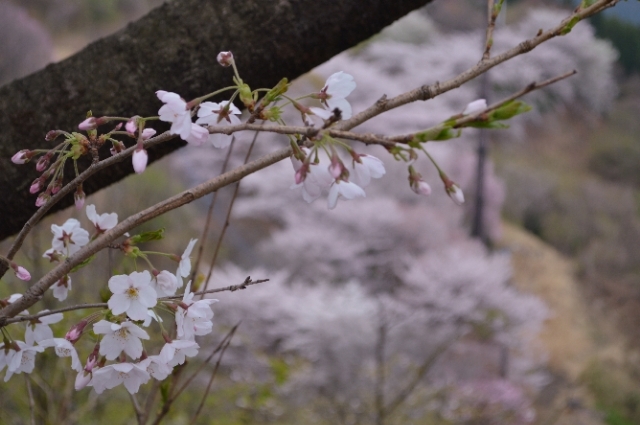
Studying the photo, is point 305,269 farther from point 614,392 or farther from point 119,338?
point 119,338

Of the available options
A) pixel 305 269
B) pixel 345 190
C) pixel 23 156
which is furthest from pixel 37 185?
pixel 305 269

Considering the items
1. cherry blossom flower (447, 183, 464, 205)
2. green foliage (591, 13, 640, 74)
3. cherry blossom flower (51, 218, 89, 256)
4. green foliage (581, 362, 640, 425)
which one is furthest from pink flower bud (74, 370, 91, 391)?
green foliage (591, 13, 640, 74)

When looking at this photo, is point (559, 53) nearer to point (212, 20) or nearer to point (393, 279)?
point (393, 279)

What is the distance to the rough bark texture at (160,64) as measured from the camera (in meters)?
0.50

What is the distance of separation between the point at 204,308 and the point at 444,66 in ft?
14.2

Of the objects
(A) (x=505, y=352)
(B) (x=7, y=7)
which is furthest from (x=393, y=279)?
(B) (x=7, y=7)

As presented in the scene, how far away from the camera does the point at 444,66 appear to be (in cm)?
433

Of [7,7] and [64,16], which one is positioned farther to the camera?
[64,16]

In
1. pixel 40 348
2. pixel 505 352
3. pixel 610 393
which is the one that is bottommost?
pixel 610 393

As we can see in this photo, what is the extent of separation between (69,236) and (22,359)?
0.26 ft

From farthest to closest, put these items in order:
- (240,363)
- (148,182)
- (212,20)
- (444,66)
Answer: (444,66)
(148,182)
(240,363)
(212,20)

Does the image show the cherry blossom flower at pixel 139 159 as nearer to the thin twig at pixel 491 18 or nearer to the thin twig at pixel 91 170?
the thin twig at pixel 91 170

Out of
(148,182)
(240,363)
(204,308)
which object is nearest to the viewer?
(204,308)

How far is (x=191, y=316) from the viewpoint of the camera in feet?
0.95
